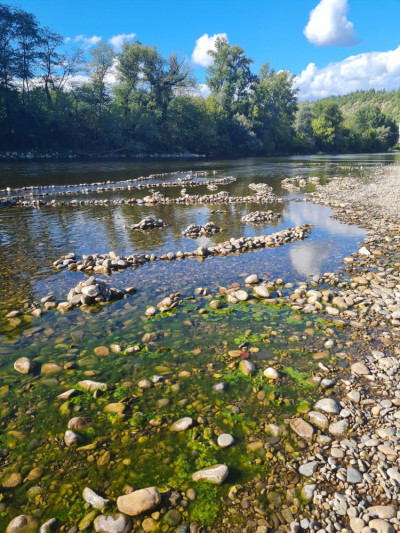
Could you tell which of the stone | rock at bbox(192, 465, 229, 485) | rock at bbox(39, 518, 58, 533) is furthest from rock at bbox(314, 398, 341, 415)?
rock at bbox(39, 518, 58, 533)

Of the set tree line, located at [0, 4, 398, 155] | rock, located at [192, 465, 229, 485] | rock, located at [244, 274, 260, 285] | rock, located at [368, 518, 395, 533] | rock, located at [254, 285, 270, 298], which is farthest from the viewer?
tree line, located at [0, 4, 398, 155]

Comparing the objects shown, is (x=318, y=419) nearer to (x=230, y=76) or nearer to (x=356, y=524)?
(x=356, y=524)

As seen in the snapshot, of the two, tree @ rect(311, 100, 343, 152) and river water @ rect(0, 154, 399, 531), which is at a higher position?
tree @ rect(311, 100, 343, 152)

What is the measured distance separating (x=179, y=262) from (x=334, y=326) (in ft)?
17.8

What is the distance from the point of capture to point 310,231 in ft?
45.2

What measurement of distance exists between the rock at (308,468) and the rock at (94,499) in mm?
1983

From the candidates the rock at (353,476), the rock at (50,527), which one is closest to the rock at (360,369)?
the rock at (353,476)

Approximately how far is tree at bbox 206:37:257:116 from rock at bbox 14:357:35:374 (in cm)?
10294

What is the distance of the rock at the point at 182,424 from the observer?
12.9ft

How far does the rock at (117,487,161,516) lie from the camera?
2.94m

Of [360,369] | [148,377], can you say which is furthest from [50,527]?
[360,369]

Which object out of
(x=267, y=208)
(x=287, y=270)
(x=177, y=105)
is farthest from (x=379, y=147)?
(x=287, y=270)

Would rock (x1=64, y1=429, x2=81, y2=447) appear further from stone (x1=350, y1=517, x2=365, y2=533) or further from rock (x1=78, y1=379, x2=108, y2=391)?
stone (x1=350, y1=517, x2=365, y2=533)

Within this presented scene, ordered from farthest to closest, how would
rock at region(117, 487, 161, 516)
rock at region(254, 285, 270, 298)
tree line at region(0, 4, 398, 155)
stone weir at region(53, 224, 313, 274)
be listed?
tree line at region(0, 4, 398, 155), stone weir at region(53, 224, 313, 274), rock at region(254, 285, 270, 298), rock at region(117, 487, 161, 516)
